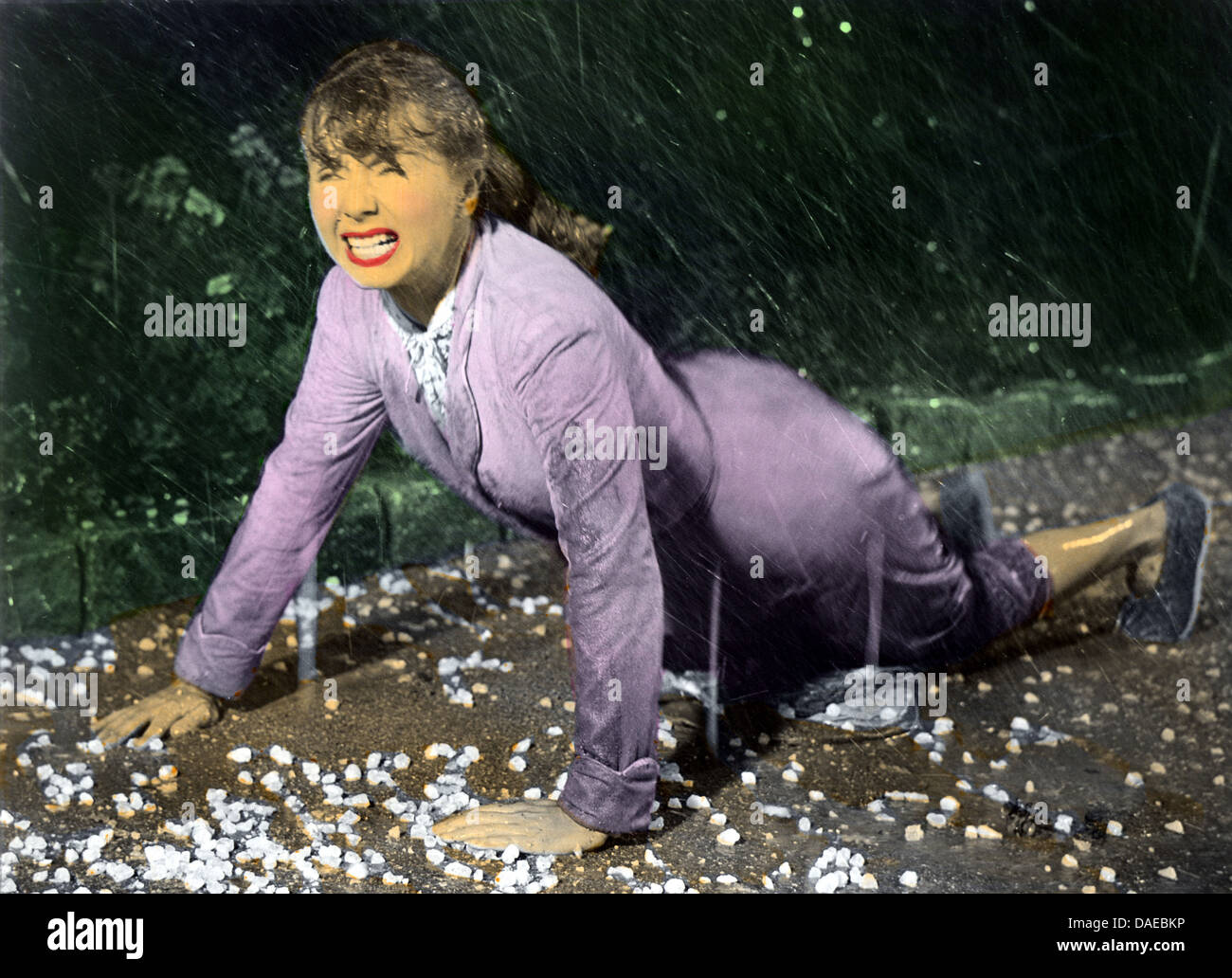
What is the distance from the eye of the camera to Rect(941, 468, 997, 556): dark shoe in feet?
12.9

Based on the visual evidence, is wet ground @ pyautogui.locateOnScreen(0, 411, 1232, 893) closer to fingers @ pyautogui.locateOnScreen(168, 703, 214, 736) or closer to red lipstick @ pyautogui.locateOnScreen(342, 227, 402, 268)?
fingers @ pyautogui.locateOnScreen(168, 703, 214, 736)

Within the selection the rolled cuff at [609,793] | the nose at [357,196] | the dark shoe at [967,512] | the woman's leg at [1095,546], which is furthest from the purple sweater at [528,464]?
the woman's leg at [1095,546]

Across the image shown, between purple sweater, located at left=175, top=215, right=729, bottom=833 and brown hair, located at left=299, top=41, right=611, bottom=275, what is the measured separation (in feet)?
0.41

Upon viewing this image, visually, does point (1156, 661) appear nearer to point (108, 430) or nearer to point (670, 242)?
point (670, 242)

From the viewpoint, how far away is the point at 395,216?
3.13 meters

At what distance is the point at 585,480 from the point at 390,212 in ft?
2.52

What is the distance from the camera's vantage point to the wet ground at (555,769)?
3.14m

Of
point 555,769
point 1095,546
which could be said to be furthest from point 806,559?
point 1095,546

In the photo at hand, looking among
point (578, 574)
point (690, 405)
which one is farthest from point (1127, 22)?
point (578, 574)

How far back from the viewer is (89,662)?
3.99 meters

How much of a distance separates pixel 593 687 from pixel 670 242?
1403 millimetres

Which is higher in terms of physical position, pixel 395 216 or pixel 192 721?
pixel 395 216

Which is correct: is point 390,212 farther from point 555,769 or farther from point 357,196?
point 555,769

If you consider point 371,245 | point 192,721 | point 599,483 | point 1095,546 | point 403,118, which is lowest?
point 192,721
